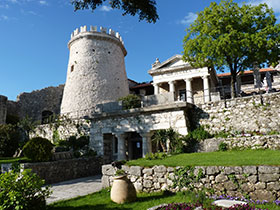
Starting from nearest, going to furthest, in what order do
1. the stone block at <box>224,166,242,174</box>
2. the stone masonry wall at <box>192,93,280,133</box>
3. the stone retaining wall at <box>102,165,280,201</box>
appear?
the stone retaining wall at <box>102,165,280,201</box>
the stone block at <box>224,166,242,174</box>
the stone masonry wall at <box>192,93,280,133</box>

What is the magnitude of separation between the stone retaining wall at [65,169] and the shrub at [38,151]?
18.0 inches

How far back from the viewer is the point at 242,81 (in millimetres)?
25766

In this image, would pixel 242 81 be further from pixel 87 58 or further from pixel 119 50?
pixel 87 58

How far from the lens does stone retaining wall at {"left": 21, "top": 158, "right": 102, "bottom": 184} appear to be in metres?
10.7

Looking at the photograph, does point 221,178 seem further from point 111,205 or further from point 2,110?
point 2,110

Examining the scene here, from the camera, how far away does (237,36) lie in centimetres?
1347

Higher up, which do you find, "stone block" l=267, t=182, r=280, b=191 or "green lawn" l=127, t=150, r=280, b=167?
"green lawn" l=127, t=150, r=280, b=167

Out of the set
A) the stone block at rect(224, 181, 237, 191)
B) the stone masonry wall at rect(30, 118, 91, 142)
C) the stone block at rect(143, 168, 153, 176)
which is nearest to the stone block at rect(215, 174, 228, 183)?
the stone block at rect(224, 181, 237, 191)

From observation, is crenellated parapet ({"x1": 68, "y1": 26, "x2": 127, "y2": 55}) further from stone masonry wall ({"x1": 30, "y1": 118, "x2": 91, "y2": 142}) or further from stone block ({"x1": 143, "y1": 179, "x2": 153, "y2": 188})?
stone block ({"x1": 143, "y1": 179, "x2": 153, "y2": 188})

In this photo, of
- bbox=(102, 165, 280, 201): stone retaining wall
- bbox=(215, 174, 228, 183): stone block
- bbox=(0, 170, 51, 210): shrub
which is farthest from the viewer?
bbox=(215, 174, 228, 183): stone block

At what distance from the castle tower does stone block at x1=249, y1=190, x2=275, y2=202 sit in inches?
667

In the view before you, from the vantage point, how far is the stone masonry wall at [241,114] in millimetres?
11853

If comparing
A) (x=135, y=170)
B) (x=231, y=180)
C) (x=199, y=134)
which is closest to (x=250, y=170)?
(x=231, y=180)

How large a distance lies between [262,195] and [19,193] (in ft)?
19.1
